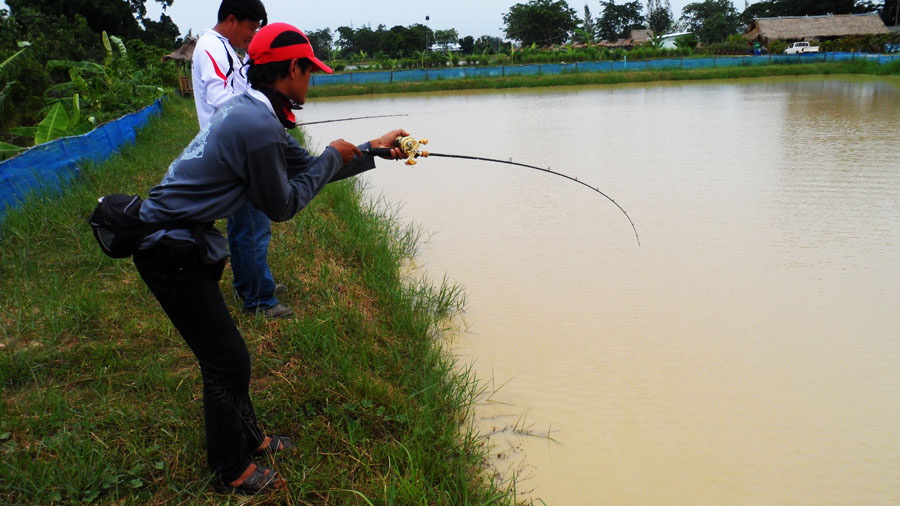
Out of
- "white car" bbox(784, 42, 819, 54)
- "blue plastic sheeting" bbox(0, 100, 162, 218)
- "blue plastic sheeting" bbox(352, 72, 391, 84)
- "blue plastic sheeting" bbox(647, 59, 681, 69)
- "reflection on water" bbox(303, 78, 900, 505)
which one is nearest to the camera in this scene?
"reflection on water" bbox(303, 78, 900, 505)

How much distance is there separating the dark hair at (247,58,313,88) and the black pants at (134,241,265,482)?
22.3 inches

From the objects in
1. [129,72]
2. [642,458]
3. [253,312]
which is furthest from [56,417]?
[129,72]

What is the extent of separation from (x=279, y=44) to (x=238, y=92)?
1.05 meters

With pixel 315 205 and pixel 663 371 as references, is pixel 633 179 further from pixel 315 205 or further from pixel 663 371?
pixel 663 371

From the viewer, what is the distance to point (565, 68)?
88.9 ft

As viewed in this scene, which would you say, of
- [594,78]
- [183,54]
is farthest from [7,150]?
[594,78]

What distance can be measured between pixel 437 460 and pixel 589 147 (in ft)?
24.7

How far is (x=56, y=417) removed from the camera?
2.04 meters

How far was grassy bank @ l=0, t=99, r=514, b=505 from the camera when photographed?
1.84 m

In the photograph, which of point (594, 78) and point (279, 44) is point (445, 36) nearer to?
point (594, 78)

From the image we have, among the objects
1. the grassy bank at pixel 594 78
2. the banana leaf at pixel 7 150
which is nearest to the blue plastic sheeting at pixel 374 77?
the grassy bank at pixel 594 78

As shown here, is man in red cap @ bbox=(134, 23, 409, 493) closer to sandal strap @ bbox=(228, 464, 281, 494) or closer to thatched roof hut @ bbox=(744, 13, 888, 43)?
sandal strap @ bbox=(228, 464, 281, 494)

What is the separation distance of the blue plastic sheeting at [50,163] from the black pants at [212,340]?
3078mm

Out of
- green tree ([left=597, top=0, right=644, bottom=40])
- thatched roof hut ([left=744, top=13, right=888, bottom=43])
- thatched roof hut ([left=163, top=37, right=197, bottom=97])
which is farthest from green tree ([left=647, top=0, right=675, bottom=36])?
thatched roof hut ([left=163, top=37, right=197, bottom=97])
